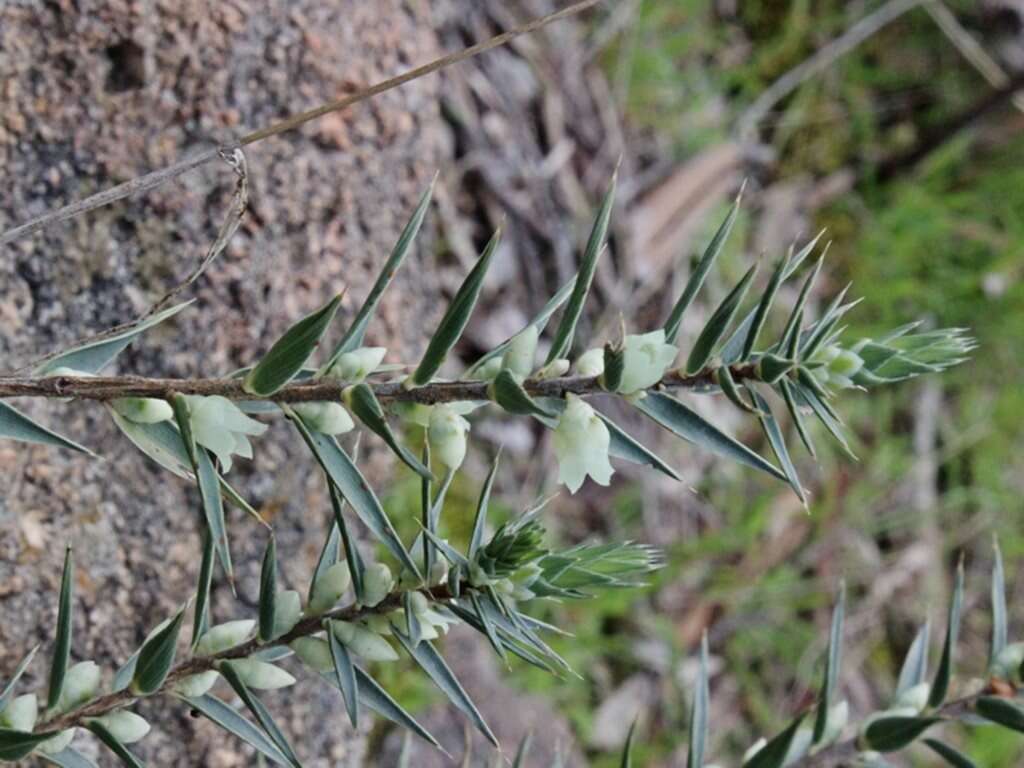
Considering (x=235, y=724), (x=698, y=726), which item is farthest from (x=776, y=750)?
(x=235, y=724)

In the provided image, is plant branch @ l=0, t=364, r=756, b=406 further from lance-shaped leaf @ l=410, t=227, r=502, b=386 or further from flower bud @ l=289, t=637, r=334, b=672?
flower bud @ l=289, t=637, r=334, b=672

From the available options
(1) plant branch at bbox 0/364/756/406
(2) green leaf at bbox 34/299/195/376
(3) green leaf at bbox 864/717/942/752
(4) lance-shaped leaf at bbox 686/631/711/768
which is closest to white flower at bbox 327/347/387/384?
(1) plant branch at bbox 0/364/756/406

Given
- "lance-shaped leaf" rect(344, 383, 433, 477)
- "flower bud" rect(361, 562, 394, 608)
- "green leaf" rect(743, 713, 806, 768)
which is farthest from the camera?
"green leaf" rect(743, 713, 806, 768)

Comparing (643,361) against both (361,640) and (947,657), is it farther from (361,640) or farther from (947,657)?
(947,657)

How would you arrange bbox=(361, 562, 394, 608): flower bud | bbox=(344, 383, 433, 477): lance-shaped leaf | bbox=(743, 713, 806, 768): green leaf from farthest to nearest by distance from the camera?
bbox=(743, 713, 806, 768): green leaf, bbox=(361, 562, 394, 608): flower bud, bbox=(344, 383, 433, 477): lance-shaped leaf

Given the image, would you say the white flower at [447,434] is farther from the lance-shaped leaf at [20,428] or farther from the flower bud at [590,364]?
the lance-shaped leaf at [20,428]

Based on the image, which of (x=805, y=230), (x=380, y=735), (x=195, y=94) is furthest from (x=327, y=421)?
(x=805, y=230)

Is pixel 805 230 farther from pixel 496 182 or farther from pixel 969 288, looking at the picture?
pixel 496 182
